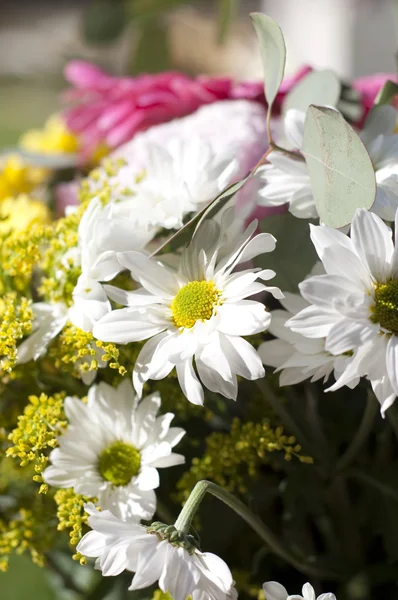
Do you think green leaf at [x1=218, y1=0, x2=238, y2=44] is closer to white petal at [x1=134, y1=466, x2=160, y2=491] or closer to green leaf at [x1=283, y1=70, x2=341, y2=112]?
green leaf at [x1=283, y1=70, x2=341, y2=112]

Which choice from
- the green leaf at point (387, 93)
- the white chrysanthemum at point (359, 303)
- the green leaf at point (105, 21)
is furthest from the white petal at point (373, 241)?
the green leaf at point (105, 21)

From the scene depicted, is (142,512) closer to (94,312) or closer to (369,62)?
(94,312)

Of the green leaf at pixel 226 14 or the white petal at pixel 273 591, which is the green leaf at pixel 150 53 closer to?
the green leaf at pixel 226 14

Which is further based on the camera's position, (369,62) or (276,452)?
(369,62)

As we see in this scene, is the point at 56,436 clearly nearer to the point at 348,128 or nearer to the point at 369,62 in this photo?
the point at 348,128

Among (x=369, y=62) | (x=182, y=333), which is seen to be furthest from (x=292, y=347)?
(x=369, y=62)

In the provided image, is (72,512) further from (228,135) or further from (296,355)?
(228,135)

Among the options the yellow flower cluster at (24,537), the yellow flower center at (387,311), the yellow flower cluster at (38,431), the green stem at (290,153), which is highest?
the green stem at (290,153)

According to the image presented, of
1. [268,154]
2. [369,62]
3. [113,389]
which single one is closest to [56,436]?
[113,389]

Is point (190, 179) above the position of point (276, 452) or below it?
above
